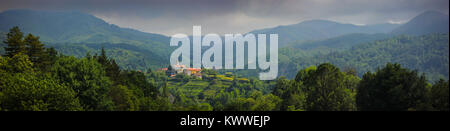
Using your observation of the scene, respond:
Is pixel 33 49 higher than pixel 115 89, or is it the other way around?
pixel 33 49

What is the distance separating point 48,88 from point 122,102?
9.64 meters

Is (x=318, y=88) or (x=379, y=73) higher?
(x=379, y=73)

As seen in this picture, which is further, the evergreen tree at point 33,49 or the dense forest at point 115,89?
the evergreen tree at point 33,49

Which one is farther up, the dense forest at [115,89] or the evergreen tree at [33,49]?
the evergreen tree at [33,49]

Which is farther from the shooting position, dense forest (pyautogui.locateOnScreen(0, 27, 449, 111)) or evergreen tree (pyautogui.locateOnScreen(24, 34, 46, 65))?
evergreen tree (pyautogui.locateOnScreen(24, 34, 46, 65))

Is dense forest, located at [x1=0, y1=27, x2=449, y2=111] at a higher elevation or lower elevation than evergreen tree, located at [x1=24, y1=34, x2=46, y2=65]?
lower

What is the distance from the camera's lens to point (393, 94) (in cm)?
2431

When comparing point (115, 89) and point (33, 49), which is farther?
point (33, 49)

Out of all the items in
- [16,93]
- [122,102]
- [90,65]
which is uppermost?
[90,65]
